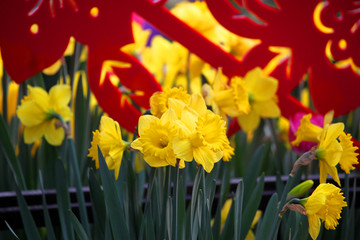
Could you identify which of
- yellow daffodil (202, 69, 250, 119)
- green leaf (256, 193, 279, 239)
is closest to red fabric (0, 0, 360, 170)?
yellow daffodil (202, 69, 250, 119)

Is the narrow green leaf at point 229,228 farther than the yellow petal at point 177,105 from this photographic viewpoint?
Yes

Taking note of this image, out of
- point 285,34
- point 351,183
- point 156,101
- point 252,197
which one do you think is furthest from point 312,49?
point 156,101


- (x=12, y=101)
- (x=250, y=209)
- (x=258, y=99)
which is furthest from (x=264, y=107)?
(x=12, y=101)

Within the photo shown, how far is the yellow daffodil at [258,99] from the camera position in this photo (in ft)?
3.27

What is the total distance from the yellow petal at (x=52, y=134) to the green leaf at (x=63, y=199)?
134 mm

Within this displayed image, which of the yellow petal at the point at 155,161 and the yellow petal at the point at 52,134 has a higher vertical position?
the yellow petal at the point at 52,134

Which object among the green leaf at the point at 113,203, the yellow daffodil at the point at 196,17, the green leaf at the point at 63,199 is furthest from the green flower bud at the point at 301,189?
the yellow daffodil at the point at 196,17

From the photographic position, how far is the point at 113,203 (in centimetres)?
64

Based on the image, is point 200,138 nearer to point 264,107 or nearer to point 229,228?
point 229,228

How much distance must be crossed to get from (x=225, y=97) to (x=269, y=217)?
0.26 m

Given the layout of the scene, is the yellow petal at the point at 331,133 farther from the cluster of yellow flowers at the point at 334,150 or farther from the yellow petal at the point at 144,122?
the yellow petal at the point at 144,122

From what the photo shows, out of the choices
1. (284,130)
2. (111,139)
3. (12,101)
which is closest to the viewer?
(111,139)

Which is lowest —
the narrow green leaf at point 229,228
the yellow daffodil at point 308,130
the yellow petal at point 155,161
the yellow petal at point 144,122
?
the narrow green leaf at point 229,228

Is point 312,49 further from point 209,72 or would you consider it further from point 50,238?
point 50,238
